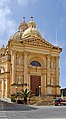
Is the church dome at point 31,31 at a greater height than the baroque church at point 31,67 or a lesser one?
greater

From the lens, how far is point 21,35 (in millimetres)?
81312

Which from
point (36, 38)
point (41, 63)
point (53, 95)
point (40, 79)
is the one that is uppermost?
point (36, 38)

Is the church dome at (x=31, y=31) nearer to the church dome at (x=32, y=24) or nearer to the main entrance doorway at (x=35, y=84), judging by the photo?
the church dome at (x=32, y=24)

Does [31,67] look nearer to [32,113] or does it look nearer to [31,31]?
[31,31]

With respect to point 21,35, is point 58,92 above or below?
below

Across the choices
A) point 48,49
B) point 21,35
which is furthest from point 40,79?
point 21,35

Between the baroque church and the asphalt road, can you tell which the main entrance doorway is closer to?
the baroque church

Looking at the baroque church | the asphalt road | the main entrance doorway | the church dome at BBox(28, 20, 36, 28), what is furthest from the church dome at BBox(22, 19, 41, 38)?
the asphalt road

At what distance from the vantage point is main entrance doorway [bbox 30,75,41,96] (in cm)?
7156

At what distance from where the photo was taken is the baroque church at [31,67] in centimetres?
6862

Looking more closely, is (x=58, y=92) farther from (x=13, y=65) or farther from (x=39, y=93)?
(x=13, y=65)

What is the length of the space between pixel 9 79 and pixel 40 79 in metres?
8.78

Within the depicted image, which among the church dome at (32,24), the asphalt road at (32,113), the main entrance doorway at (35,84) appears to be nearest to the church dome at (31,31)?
the church dome at (32,24)

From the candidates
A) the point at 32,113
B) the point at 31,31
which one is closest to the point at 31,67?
the point at 31,31
